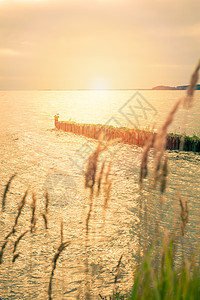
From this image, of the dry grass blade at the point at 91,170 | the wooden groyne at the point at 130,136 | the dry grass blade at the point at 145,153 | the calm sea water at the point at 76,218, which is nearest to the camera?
the dry grass blade at the point at 145,153

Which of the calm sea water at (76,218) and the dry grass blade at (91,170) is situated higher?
the dry grass blade at (91,170)

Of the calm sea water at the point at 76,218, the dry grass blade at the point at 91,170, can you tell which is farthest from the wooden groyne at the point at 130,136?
the dry grass blade at the point at 91,170

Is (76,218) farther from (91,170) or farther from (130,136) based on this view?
(130,136)

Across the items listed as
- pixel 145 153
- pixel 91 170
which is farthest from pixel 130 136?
pixel 145 153

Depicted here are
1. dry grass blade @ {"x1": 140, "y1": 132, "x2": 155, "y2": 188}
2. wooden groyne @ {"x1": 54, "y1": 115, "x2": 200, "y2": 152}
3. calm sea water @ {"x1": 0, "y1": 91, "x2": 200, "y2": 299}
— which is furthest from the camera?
wooden groyne @ {"x1": 54, "y1": 115, "x2": 200, "y2": 152}

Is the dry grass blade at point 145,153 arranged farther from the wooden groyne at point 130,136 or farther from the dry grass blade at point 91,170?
the wooden groyne at point 130,136

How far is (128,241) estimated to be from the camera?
7.34m

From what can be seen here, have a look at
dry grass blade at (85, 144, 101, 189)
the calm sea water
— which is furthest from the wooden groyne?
dry grass blade at (85, 144, 101, 189)

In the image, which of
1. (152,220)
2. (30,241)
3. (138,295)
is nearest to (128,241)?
(152,220)

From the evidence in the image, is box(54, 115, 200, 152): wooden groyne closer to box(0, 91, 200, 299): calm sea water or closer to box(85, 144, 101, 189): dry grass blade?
box(0, 91, 200, 299): calm sea water

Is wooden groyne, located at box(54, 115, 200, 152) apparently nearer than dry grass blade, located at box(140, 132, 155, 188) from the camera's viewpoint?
No

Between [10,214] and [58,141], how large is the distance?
1419cm

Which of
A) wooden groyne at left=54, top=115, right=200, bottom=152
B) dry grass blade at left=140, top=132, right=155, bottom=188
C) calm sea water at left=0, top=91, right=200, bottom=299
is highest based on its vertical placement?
dry grass blade at left=140, top=132, right=155, bottom=188

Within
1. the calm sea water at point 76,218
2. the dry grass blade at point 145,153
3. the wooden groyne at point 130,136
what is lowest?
the calm sea water at point 76,218
